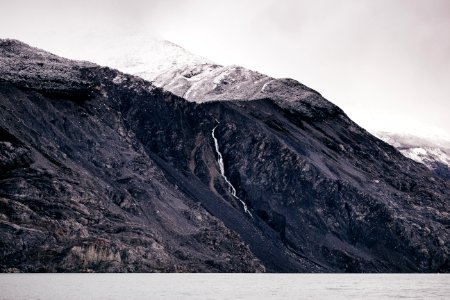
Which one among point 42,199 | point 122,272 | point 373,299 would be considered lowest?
point 122,272

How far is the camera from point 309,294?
283ft

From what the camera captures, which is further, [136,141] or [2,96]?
[136,141]

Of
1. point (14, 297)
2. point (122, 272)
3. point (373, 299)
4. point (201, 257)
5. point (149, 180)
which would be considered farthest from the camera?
point (149, 180)

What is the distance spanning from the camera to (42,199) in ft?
468

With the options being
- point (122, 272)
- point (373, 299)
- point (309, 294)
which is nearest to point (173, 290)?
point (309, 294)

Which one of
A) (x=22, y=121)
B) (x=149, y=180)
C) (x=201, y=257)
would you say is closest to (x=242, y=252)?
(x=201, y=257)

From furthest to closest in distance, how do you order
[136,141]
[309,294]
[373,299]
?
[136,141] → [309,294] → [373,299]

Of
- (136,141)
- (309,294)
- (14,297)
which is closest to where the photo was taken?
(14,297)

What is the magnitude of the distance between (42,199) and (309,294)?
73363 millimetres

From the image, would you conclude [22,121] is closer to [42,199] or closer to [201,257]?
[42,199]

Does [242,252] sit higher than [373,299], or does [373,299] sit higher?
[373,299]

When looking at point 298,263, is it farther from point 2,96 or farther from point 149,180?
point 2,96

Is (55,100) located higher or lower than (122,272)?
higher

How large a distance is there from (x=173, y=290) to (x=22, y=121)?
86.6m
